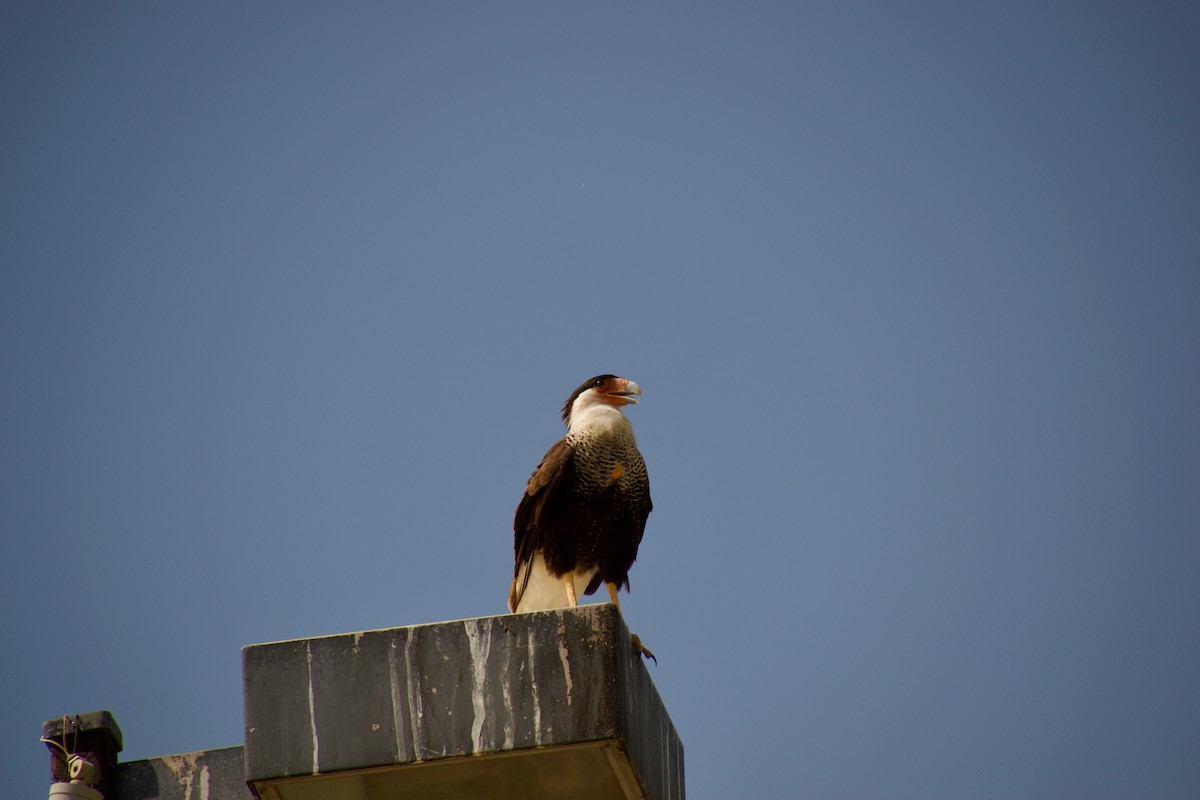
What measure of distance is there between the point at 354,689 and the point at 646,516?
3.40 metres

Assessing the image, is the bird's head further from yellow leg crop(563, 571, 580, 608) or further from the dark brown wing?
yellow leg crop(563, 571, 580, 608)

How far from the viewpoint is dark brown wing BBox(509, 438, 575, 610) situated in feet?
29.4

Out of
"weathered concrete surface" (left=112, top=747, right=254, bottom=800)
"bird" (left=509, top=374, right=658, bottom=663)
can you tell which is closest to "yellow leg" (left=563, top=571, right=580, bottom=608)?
"bird" (left=509, top=374, right=658, bottom=663)

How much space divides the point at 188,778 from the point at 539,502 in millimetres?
2681

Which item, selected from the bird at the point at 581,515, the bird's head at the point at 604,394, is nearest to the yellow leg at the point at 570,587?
the bird at the point at 581,515

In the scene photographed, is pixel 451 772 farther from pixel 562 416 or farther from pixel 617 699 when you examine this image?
pixel 562 416

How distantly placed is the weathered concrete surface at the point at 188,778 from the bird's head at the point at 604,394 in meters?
3.10

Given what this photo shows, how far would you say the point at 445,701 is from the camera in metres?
6.28

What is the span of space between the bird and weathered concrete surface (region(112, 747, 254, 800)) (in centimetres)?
203

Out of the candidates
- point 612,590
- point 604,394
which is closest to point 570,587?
point 612,590

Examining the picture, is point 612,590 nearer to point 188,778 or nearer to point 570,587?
point 570,587

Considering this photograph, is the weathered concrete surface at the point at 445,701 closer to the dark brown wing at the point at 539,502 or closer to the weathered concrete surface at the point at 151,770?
the weathered concrete surface at the point at 151,770

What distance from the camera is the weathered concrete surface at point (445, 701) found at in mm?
6215

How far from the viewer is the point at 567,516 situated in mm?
9008
